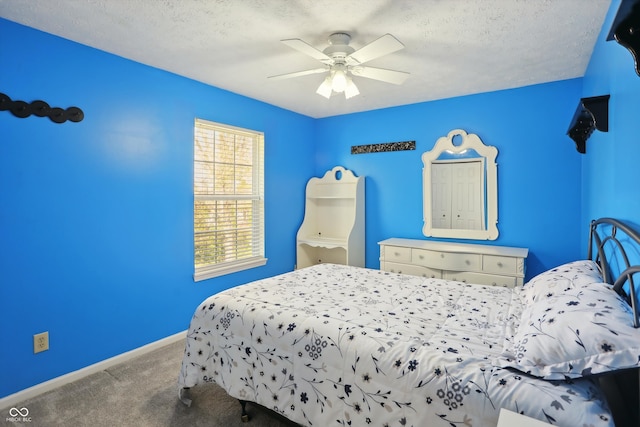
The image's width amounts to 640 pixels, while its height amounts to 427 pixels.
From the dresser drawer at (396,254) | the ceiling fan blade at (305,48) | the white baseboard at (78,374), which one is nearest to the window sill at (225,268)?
the white baseboard at (78,374)

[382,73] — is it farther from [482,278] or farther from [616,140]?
[482,278]

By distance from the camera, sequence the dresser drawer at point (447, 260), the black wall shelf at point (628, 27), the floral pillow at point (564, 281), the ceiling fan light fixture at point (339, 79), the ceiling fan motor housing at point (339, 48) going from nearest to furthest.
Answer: the black wall shelf at point (628, 27)
the floral pillow at point (564, 281)
the ceiling fan motor housing at point (339, 48)
the ceiling fan light fixture at point (339, 79)
the dresser drawer at point (447, 260)

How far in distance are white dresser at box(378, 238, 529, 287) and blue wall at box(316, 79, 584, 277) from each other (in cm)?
29

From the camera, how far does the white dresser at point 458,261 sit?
10.2 ft

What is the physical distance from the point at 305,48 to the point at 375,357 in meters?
1.80

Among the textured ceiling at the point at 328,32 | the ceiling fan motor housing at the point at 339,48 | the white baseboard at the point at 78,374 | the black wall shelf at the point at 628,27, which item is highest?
the textured ceiling at the point at 328,32

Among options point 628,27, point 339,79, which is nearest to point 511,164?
point 339,79

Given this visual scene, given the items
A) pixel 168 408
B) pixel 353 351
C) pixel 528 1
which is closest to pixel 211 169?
pixel 168 408

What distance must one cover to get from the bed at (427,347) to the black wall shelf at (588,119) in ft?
1.86

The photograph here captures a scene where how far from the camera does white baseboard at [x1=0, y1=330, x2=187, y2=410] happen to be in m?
2.16

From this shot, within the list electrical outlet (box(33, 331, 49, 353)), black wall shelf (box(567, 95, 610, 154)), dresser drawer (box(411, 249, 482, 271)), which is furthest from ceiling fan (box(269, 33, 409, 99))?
electrical outlet (box(33, 331, 49, 353))

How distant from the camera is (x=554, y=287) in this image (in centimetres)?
175

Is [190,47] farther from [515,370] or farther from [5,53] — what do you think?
[515,370]

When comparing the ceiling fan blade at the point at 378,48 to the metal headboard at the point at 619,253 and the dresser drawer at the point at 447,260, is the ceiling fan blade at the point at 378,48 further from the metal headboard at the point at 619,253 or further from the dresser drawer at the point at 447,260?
the dresser drawer at the point at 447,260
